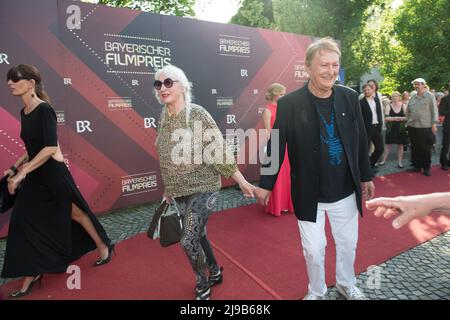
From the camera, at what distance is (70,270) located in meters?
3.82

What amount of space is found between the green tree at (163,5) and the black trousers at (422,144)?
40.3ft

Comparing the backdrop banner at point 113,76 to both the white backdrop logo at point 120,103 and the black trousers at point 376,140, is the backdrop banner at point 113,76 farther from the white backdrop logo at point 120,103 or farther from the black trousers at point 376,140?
the black trousers at point 376,140

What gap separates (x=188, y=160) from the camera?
2.81 metres

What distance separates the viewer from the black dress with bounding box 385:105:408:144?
9.57 meters

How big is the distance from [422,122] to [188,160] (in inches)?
280

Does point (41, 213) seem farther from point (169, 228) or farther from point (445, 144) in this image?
point (445, 144)

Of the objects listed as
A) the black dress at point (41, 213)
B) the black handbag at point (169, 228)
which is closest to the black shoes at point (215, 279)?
the black handbag at point (169, 228)

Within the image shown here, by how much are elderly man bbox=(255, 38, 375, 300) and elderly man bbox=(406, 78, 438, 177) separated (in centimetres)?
620

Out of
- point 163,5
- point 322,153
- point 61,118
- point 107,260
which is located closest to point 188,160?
point 322,153

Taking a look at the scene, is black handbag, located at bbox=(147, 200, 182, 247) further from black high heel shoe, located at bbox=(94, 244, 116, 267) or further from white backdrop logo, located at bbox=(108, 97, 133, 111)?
white backdrop logo, located at bbox=(108, 97, 133, 111)

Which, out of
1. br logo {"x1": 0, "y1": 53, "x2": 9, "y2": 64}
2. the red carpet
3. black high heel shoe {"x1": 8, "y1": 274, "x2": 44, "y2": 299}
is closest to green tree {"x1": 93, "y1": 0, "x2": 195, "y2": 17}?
br logo {"x1": 0, "y1": 53, "x2": 9, "y2": 64}

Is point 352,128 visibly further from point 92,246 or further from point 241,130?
point 241,130

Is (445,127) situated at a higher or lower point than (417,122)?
lower
